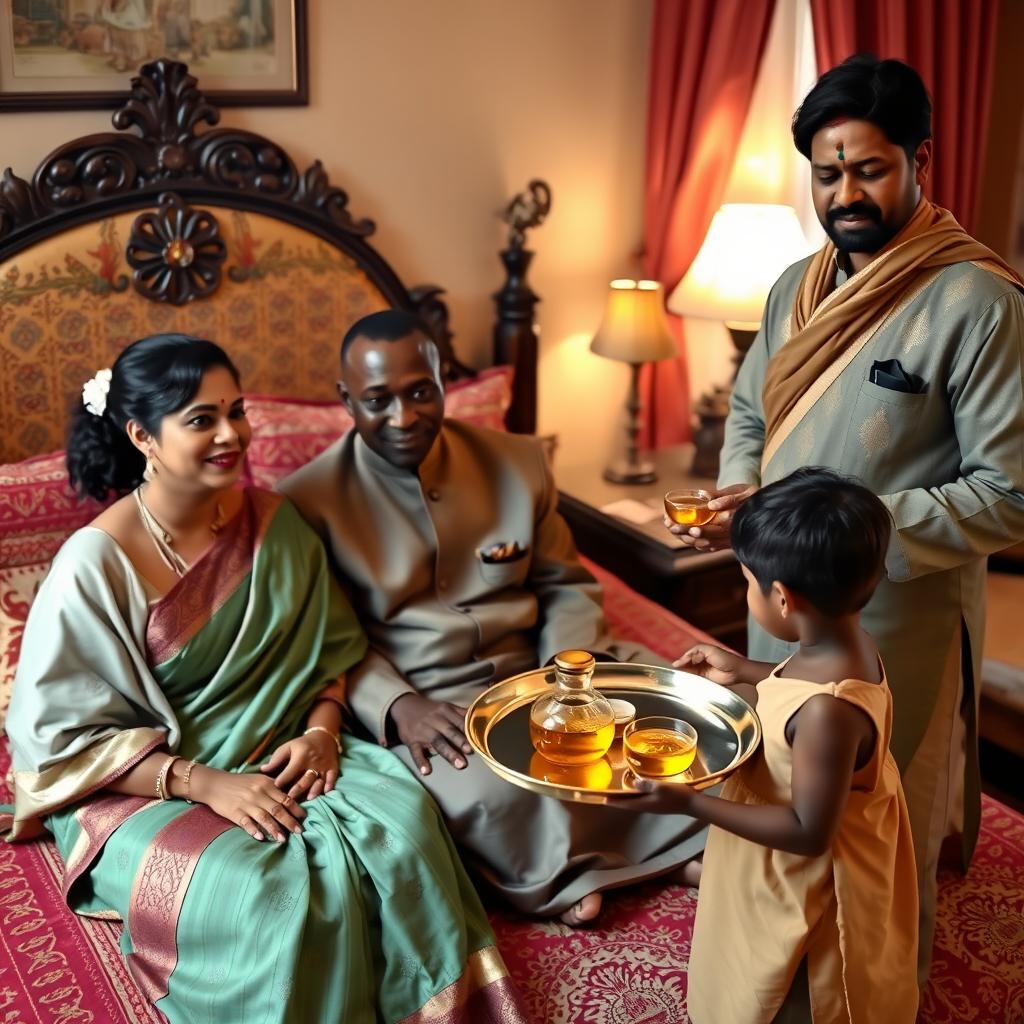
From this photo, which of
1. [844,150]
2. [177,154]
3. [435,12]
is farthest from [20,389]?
[844,150]

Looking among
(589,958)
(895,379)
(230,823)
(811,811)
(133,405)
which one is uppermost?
(895,379)

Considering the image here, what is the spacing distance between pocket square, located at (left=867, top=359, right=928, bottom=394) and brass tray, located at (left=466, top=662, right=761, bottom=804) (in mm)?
552

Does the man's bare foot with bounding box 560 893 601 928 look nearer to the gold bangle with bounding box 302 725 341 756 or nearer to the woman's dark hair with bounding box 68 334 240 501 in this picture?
the gold bangle with bounding box 302 725 341 756

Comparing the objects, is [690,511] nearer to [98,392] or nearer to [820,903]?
[820,903]

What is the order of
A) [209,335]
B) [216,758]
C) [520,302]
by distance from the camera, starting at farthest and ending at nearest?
[520,302]
[209,335]
[216,758]

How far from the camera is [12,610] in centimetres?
242

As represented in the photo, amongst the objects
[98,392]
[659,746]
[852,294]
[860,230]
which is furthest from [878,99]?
[98,392]

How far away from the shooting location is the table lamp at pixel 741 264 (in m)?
3.29

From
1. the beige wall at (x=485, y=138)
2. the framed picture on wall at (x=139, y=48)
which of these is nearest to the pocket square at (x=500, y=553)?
the beige wall at (x=485, y=138)

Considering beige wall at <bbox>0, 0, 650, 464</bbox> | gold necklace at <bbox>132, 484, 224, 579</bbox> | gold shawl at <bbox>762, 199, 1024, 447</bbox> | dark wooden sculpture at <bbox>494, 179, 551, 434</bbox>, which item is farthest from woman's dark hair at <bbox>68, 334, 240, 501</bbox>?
dark wooden sculpture at <bbox>494, 179, 551, 434</bbox>

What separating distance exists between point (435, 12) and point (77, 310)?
1.24 m

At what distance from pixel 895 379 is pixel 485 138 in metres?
1.83

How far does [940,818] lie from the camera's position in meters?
2.04

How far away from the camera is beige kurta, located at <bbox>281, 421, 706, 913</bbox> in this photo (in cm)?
240
